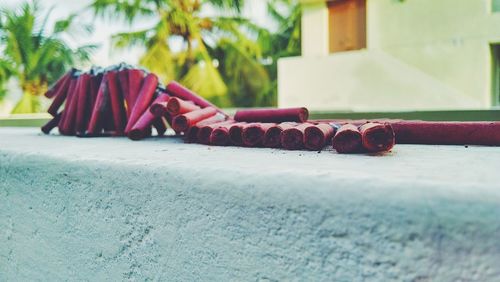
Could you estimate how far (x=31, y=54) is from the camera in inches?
342

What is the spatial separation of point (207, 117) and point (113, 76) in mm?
419

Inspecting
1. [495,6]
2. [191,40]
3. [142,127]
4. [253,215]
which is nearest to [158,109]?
[142,127]

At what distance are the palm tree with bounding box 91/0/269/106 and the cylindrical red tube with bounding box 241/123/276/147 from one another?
8.39 metres

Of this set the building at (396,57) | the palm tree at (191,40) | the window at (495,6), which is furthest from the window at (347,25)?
the palm tree at (191,40)

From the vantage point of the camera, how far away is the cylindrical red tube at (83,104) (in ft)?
4.56

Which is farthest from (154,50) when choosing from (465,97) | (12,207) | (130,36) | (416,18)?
(12,207)

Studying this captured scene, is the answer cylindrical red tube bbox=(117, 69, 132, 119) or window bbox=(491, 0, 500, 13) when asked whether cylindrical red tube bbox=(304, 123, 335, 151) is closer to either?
cylindrical red tube bbox=(117, 69, 132, 119)

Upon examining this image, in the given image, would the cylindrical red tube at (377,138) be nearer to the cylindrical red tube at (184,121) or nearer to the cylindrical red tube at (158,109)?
the cylindrical red tube at (184,121)

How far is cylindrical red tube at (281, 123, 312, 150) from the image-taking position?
0.83 metres

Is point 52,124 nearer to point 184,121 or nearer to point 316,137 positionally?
point 184,121

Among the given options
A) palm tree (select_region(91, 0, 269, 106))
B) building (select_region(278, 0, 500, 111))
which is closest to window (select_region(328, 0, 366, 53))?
building (select_region(278, 0, 500, 111))

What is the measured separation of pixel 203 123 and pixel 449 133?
56 cm

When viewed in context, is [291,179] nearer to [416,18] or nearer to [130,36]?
[416,18]

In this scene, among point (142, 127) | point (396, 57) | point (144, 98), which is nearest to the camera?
point (142, 127)
